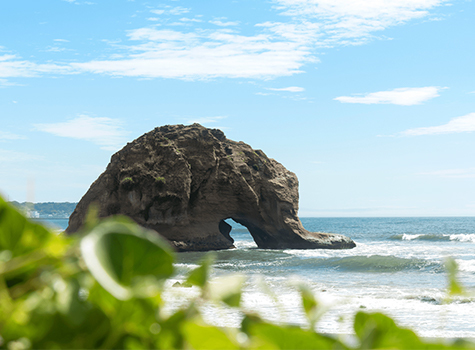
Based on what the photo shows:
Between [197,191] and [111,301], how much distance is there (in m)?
22.8

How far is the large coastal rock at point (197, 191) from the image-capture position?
2138cm

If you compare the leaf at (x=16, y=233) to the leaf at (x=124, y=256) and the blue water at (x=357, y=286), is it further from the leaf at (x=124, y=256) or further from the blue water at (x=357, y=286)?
the blue water at (x=357, y=286)

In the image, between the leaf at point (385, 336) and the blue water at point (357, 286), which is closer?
the leaf at point (385, 336)

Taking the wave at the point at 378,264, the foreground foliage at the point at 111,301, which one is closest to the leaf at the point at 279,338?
the foreground foliage at the point at 111,301

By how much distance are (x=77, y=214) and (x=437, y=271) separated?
713 inches

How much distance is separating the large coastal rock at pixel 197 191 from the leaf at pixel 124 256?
21.0 metres

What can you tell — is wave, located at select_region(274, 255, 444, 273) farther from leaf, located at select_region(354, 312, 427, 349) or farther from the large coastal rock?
leaf, located at select_region(354, 312, 427, 349)

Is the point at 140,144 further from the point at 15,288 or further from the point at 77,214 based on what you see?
the point at 15,288

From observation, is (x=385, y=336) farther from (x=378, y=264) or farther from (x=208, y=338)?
(x=378, y=264)

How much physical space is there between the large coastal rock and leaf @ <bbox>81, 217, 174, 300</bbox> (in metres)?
21.0

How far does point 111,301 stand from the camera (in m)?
0.32

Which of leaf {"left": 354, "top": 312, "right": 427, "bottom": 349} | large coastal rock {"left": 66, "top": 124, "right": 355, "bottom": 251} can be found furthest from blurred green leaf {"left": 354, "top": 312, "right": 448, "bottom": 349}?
large coastal rock {"left": 66, "top": 124, "right": 355, "bottom": 251}

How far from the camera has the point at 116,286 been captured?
29 cm

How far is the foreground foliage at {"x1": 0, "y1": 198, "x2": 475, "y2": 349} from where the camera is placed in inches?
11.2
